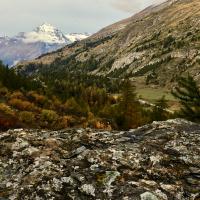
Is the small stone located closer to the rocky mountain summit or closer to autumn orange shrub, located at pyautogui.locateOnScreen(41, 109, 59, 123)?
the rocky mountain summit

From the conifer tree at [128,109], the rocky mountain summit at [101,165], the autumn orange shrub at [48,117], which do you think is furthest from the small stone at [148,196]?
the conifer tree at [128,109]

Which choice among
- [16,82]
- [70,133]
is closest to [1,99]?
[16,82]

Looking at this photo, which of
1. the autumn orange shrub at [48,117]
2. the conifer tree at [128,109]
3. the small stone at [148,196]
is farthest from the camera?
the conifer tree at [128,109]

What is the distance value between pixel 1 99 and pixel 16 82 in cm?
4379

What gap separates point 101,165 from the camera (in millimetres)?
10648

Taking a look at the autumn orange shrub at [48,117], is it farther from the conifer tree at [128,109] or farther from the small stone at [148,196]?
the small stone at [148,196]

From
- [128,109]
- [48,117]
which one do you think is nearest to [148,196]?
[48,117]

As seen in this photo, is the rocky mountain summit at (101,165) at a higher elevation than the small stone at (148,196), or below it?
higher

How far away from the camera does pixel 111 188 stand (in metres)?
9.73

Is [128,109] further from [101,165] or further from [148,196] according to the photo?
[148,196]

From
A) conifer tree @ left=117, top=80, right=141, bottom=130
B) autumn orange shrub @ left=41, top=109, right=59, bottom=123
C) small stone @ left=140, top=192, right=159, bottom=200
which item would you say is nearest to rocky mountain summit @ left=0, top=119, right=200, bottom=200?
small stone @ left=140, top=192, right=159, bottom=200

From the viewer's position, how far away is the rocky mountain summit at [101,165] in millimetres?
9602

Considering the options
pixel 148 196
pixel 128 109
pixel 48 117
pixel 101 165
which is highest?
pixel 101 165

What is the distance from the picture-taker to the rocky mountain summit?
960cm
